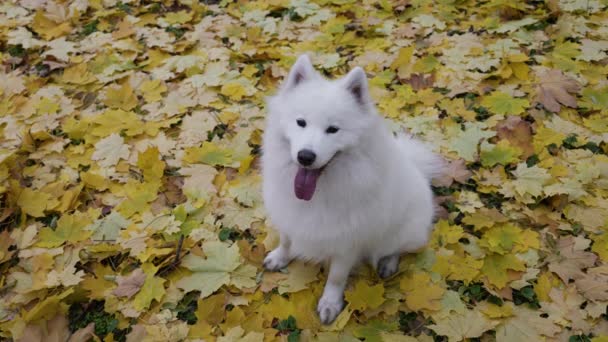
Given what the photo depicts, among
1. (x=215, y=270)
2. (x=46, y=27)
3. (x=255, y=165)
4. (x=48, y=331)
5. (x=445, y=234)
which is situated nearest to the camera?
(x=48, y=331)

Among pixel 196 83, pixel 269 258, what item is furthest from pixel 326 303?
pixel 196 83

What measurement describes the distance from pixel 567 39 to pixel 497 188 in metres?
2.01

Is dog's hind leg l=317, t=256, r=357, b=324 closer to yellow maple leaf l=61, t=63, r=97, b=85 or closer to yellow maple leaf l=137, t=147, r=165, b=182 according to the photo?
yellow maple leaf l=137, t=147, r=165, b=182

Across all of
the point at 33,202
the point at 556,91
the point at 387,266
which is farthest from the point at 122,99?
the point at 556,91

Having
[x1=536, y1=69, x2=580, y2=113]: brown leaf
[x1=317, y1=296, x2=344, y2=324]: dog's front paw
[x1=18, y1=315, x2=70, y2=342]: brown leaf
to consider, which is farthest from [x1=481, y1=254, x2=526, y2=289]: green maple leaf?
[x1=18, y1=315, x2=70, y2=342]: brown leaf

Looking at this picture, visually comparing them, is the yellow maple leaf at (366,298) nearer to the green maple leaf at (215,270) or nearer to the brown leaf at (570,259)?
the green maple leaf at (215,270)

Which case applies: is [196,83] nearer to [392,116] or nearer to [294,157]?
[392,116]

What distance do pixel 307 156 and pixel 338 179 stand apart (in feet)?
0.87

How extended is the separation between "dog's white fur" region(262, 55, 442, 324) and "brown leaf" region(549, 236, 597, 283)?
0.82 m

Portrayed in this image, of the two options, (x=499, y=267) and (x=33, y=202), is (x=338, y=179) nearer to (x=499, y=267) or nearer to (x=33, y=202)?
(x=499, y=267)

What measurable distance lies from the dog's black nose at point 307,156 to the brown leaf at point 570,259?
1640 millimetres

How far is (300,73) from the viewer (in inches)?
78.8

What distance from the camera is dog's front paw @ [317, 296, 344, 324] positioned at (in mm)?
2336

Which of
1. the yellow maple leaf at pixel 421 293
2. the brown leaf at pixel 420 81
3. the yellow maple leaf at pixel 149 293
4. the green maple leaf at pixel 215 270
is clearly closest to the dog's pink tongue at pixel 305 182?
the green maple leaf at pixel 215 270
